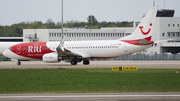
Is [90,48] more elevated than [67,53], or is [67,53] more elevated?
[90,48]

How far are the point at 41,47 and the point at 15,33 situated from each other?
99859 millimetres

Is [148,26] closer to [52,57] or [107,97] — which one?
[52,57]

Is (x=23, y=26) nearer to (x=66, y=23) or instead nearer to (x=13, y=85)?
(x=66, y=23)

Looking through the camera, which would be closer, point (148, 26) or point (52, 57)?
point (52, 57)

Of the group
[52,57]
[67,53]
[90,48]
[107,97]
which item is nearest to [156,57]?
[90,48]

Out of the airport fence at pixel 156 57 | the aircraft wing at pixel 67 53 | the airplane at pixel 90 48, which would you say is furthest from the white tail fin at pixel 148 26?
the airport fence at pixel 156 57

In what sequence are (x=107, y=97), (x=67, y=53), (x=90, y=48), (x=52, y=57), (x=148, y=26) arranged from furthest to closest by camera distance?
(x=90, y=48), (x=67, y=53), (x=148, y=26), (x=52, y=57), (x=107, y=97)

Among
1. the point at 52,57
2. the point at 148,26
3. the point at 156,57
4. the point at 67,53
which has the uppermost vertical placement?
the point at 148,26

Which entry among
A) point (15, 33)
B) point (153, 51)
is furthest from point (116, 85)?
point (15, 33)

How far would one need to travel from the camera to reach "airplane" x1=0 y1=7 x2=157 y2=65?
3928cm

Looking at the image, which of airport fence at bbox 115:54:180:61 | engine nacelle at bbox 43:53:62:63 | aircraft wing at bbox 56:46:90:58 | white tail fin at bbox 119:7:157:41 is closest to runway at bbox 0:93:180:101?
aircraft wing at bbox 56:46:90:58

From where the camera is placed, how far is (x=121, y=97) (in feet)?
46.1

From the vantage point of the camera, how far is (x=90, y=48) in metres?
41.2

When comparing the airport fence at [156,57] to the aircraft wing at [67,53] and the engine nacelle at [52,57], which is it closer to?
the aircraft wing at [67,53]
